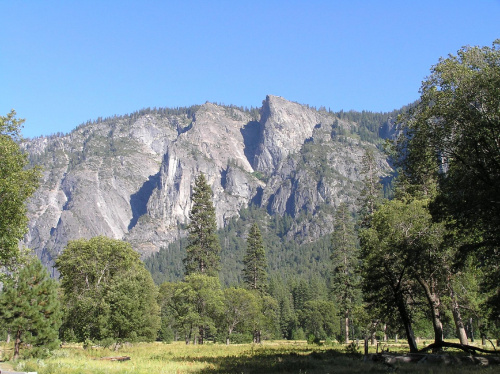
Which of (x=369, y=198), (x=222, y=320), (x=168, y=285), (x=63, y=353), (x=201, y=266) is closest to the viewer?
(x=63, y=353)

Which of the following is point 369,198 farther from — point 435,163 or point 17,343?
point 17,343

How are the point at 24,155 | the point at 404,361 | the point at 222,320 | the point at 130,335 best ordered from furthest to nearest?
the point at 222,320
the point at 130,335
the point at 24,155
the point at 404,361

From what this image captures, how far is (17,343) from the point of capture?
26.8 meters

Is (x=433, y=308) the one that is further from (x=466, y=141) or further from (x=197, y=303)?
(x=197, y=303)

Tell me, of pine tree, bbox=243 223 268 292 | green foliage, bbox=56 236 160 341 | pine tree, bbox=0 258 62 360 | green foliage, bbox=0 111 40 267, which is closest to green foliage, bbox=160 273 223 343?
green foliage, bbox=56 236 160 341

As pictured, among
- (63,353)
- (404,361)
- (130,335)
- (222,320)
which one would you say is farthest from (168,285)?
(404,361)

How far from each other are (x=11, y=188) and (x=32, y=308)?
30.3ft

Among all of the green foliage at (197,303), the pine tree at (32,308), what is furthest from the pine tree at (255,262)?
the pine tree at (32,308)

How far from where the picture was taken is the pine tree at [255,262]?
2781 inches

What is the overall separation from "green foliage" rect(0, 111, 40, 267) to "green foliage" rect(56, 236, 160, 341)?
1491 centimetres

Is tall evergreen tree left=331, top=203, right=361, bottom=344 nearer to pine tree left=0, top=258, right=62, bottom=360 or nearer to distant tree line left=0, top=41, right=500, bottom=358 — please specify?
distant tree line left=0, top=41, right=500, bottom=358

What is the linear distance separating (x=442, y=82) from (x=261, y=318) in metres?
53.2

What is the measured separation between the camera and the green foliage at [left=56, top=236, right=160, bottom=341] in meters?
38.1

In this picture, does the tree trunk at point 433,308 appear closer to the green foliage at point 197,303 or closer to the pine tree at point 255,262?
the green foliage at point 197,303
